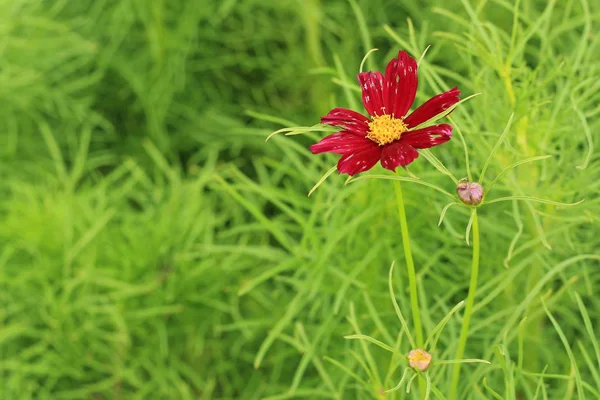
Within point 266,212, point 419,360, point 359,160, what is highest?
point 359,160

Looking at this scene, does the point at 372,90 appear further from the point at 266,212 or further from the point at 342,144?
the point at 266,212

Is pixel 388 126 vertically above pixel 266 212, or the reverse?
pixel 388 126

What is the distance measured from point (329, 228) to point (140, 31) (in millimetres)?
559

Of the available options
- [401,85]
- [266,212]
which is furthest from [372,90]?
[266,212]

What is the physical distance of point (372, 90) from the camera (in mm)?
441

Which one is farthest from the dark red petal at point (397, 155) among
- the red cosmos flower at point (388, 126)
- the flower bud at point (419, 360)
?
the flower bud at point (419, 360)

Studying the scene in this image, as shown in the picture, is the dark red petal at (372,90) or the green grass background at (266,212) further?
the green grass background at (266,212)

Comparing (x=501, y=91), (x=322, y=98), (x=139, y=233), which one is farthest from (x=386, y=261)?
(x=322, y=98)

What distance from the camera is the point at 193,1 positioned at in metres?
1.08

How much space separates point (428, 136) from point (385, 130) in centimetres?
2

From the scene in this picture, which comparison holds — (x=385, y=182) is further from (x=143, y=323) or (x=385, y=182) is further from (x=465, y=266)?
(x=143, y=323)

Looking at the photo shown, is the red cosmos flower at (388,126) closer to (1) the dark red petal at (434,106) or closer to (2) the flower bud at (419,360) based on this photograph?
(1) the dark red petal at (434,106)

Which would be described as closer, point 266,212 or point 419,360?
point 419,360

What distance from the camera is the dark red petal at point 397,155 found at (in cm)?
39
